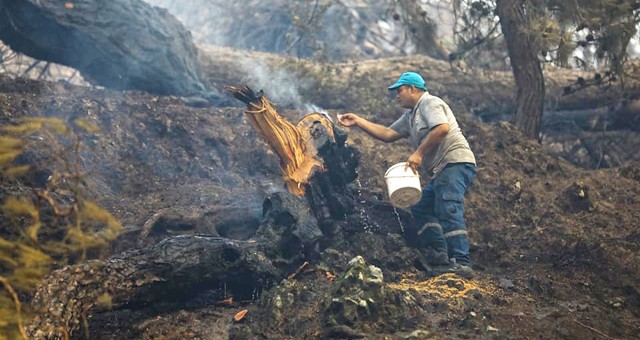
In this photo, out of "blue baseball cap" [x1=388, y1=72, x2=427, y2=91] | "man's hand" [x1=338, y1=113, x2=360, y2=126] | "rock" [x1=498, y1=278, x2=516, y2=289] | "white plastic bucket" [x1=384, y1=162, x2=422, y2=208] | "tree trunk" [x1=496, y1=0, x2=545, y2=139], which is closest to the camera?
"rock" [x1=498, y1=278, x2=516, y2=289]

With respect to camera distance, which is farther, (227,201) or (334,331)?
(227,201)

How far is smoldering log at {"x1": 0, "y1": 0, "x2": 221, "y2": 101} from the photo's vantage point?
287 inches

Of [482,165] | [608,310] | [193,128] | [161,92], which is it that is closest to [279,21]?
[161,92]

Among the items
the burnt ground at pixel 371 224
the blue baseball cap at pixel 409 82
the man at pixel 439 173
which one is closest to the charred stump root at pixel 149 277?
the burnt ground at pixel 371 224

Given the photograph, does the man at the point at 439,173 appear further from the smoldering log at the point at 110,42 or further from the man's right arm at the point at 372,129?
the smoldering log at the point at 110,42

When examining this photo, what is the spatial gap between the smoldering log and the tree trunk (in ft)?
15.0

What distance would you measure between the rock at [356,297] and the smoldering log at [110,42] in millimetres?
5264

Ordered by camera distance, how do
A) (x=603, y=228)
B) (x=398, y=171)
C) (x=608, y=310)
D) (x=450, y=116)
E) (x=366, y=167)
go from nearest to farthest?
(x=608, y=310) < (x=398, y=171) < (x=450, y=116) < (x=603, y=228) < (x=366, y=167)

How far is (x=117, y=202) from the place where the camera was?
5551mm

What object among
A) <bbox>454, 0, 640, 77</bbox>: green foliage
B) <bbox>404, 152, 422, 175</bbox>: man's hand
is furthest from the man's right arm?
<bbox>454, 0, 640, 77</bbox>: green foliage

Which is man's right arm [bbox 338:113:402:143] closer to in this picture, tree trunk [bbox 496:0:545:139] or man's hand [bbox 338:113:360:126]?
man's hand [bbox 338:113:360:126]

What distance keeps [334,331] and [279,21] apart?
1332cm

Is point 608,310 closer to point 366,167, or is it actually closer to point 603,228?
point 603,228

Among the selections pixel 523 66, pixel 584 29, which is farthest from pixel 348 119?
pixel 584 29
